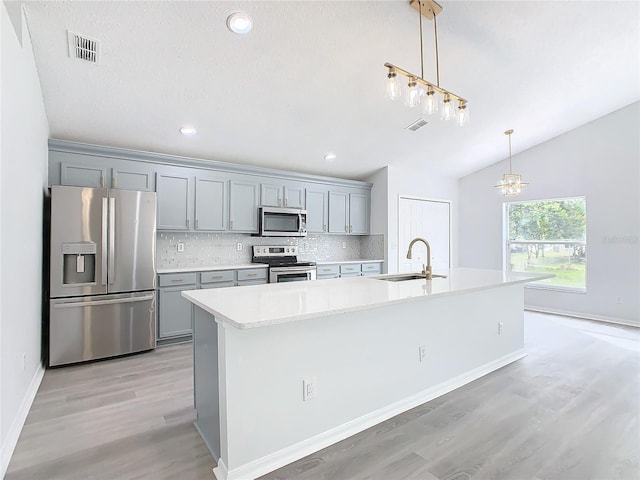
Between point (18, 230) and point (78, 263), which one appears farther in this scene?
point (78, 263)

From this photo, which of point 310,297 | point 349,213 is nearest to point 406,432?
point 310,297

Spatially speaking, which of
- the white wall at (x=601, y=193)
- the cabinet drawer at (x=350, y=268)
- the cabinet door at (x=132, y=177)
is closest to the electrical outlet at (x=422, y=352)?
the cabinet drawer at (x=350, y=268)

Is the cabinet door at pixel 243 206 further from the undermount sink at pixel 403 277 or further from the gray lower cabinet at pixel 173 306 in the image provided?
the undermount sink at pixel 403 277

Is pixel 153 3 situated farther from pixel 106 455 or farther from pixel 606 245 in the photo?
pixel 606 245

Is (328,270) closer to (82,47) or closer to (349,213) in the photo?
(349,213)

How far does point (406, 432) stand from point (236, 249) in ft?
11.1

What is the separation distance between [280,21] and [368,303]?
2.12m

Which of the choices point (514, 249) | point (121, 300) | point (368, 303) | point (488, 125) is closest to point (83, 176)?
point (121, 300)

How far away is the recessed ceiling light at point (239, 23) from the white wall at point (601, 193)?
419 centimetres

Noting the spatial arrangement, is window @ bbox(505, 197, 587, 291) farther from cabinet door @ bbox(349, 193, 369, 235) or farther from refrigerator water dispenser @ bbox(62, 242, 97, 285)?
refrigerator water dispenser @ bbox(62, 242, 97, 285)

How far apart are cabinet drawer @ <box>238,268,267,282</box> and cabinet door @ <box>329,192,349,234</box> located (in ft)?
4.76

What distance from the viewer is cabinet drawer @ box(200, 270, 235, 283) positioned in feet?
13.1

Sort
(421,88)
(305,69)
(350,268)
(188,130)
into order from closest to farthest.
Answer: (421,88), (305,69), (188,130), (350,268)

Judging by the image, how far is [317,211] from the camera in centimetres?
529
